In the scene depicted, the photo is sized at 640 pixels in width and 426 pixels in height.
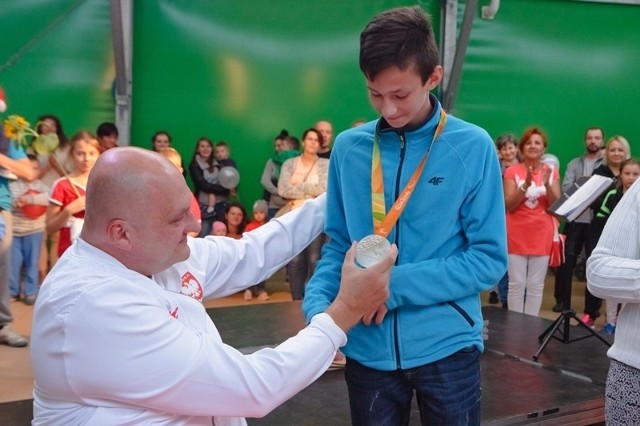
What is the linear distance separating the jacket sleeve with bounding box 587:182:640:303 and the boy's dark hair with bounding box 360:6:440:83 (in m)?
0.65

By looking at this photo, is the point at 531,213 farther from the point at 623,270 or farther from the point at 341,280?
the point at 341,280

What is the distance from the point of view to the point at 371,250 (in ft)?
4.98

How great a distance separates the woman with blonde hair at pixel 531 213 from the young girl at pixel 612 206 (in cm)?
47

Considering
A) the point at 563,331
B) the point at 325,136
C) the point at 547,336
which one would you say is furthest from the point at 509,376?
the point at 325,136

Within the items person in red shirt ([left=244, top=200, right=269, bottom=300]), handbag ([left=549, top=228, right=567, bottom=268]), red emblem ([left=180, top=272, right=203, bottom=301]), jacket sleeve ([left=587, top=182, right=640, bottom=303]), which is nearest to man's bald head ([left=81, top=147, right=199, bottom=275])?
red emblem ([left=180, top=272, right=203, bottom=301])

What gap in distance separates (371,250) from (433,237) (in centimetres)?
16

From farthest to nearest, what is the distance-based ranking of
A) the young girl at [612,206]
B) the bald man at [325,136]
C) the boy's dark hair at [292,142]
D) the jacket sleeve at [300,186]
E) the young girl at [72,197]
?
1. the boy's dark hair at [292,142]
2. the bald man at [325,136]
3. the jacket sleeve at [300,186]
4. the young girl at [612,206]
5. the young girl at [72,197]

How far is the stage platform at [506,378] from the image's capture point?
9.98 feet

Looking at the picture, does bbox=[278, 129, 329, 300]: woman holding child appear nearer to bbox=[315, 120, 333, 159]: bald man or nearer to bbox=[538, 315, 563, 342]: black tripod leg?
bbox=[315, 120, 333, 159]: bald man

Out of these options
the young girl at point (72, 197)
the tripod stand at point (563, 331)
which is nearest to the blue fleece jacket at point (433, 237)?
the young girl at point (72, 197)

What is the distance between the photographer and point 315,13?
852 cm

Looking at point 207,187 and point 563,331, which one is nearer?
point 563,331

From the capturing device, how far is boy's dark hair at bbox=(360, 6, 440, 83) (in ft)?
4.99

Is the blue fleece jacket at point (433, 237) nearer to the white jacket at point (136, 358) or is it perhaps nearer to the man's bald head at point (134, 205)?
the white jacket at point (136, 358)
